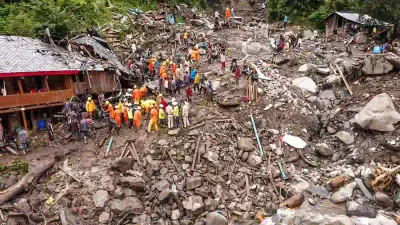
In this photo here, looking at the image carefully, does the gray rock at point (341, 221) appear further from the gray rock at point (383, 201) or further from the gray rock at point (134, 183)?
the gray rock at point (134, 183)

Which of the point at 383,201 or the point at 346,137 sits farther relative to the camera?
the point at 346,137

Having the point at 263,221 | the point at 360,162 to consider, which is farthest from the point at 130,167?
the point at 360,162

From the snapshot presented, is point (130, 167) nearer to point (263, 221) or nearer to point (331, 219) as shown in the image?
point (263, 221)

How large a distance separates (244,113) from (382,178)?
7.32 meters

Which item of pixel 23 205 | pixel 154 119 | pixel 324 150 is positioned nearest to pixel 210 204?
pixel 154 119

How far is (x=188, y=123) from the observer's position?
731 inches

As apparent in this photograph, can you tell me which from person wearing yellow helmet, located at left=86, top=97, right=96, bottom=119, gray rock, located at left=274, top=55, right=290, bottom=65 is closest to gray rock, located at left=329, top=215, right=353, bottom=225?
person wearing yellow helmet, located at left=86, top=97, right=96, bottom=119

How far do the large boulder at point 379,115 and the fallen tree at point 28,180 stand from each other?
1519cm

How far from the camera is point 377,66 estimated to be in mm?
21734

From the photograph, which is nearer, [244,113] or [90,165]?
[90,165]

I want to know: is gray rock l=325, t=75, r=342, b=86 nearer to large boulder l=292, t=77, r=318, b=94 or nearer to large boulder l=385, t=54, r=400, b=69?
large boulder l=292, t=77, r=318, b=94

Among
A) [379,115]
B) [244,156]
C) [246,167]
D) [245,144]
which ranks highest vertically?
[379,115]

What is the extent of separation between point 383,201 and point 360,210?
1.22 metres

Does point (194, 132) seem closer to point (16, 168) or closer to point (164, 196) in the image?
point (164, 196)
